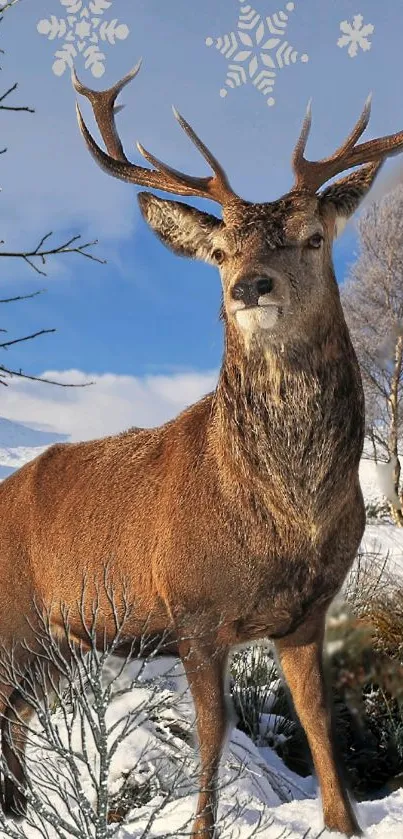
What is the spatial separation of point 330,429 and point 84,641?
1.60 metres

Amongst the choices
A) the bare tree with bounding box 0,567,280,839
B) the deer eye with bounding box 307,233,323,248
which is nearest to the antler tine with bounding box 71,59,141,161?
the deer eye with bounding box 307,233,323,248

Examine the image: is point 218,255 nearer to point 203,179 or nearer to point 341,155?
point 203,179

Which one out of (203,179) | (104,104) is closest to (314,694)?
(203,179)

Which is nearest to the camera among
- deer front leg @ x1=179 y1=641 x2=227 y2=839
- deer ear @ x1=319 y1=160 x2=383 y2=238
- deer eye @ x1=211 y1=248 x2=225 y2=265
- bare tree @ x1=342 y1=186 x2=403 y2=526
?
deer front leg @ x1=179 y1=641 x2=227 y2=839

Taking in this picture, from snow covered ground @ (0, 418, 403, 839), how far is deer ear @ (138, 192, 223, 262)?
176 cm

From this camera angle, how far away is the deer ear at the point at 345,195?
341 centimetres

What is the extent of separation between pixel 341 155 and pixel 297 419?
1.24 metres

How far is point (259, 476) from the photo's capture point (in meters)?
3.20

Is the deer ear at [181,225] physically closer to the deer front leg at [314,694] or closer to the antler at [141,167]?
the antler at [141,167]

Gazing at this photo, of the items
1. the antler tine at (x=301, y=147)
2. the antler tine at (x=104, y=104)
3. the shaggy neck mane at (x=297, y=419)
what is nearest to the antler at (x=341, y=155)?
the antler tine at (x=301, y=147)

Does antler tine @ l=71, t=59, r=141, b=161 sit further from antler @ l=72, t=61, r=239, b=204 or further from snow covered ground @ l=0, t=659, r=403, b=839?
snow covered ground @ l=0, t=659, r=403, b=839

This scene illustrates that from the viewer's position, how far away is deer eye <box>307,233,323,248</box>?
316cm

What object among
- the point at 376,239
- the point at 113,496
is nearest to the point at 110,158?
the point at 113,496

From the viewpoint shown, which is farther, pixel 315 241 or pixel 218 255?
pixel 218 255
